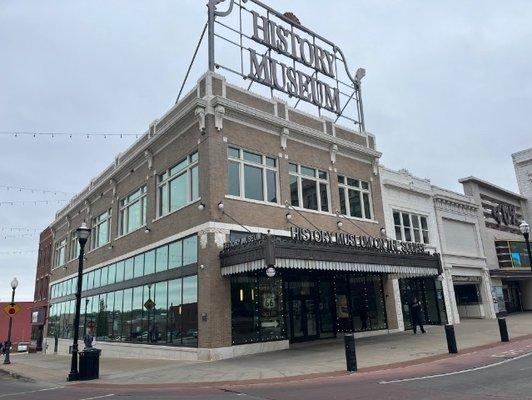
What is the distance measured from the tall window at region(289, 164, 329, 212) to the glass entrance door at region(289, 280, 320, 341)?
3894 mm

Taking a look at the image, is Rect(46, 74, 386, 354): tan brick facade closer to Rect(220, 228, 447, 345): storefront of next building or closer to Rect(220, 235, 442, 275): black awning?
Rect(220, 228, 447, 345): storefront of next building

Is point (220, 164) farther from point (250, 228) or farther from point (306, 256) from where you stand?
point (306, 256)

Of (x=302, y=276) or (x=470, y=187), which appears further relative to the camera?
(x=470, y=187)

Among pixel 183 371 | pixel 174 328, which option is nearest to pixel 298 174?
pixel 174 328

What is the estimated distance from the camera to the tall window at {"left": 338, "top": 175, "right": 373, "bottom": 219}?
24.4 metres

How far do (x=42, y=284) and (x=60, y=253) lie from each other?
32.2 ft

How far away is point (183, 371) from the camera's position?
1468cm

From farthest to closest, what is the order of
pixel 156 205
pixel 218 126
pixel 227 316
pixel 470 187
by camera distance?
pixel 470 187
pixel 156 205
pixel 218 126
pixel 227 316

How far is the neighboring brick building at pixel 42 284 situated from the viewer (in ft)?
149

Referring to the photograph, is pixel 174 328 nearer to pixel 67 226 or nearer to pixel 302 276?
pixel 302 276

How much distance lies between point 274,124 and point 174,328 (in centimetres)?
1049

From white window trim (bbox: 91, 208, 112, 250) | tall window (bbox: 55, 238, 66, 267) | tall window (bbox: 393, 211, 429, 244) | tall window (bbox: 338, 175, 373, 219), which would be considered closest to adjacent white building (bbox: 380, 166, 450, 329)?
tall window (bbox: 393, 211, 429, 244)

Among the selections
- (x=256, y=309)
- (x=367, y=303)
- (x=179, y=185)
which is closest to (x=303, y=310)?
(x=256, y=309)

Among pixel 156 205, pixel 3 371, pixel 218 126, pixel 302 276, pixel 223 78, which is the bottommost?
pixel 3 371
